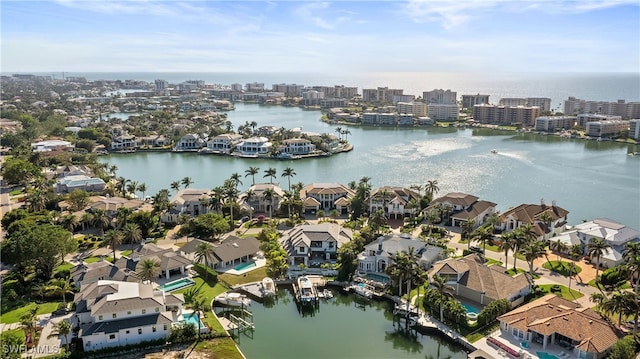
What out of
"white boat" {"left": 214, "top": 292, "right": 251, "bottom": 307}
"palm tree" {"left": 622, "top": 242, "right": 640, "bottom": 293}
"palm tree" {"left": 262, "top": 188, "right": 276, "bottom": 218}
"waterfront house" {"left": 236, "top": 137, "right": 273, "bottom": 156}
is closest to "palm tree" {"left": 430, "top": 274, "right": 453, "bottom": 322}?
"palm tree" {"left": 622, "top": 242, "right": 640, "bottom": 293}

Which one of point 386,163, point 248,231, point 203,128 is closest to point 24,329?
point 248,231

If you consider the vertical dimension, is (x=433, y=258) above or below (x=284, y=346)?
above

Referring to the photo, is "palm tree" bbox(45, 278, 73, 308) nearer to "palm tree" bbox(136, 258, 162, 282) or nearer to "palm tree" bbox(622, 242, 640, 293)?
"palm tree" bbox(136, 258, 162, 282)

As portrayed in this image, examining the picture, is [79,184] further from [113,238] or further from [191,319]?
[191,319]

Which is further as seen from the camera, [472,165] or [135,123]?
[135,123]

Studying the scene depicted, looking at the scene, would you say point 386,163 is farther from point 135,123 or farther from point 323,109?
point 323,109

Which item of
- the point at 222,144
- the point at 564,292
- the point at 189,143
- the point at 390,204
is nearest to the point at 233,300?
the point at 564,292

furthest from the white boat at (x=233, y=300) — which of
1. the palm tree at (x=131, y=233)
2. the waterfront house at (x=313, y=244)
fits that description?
the palm tree at (x=131, y=233)

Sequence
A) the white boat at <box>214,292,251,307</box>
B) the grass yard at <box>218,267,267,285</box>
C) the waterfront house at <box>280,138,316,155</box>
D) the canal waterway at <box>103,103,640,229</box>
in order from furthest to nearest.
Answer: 1. the waterfront house at <box>280,138,316,155</box>
2. the canal waterway at <box>103,103,640,229</box>
3. the grass yard at <box>218,267,267,285</box>
4. the white boat at <box>214,292,251,307</box>
